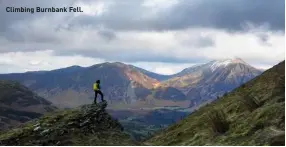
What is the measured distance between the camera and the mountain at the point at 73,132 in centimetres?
2291

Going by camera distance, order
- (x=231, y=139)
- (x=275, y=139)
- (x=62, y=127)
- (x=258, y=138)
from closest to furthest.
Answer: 1. (x=275, y=139)
2. (x=258, y=138)
3. (x=231, y=139)
4. (x=62, y=127)

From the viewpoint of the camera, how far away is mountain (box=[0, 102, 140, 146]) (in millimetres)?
22906

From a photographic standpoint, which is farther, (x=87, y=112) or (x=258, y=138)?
(x=87, y=112)

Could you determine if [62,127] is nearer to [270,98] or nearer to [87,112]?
Result: [87,112]

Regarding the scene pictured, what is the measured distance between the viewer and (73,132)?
2406cm

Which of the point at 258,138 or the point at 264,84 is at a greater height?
the point at 264,84

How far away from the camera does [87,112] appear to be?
88.7ft

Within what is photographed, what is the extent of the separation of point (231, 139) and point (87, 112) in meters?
10.3

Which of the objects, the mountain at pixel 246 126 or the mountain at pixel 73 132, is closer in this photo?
the mountain at pixel 246 126

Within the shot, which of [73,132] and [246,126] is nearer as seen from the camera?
[246,126]

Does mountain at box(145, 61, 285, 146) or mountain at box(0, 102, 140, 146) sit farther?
mountain at box(0, 102, 140, 146)

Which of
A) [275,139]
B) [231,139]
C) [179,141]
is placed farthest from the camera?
[179,141]

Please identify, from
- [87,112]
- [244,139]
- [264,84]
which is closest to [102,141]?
[87,112]

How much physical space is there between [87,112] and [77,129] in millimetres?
2636
